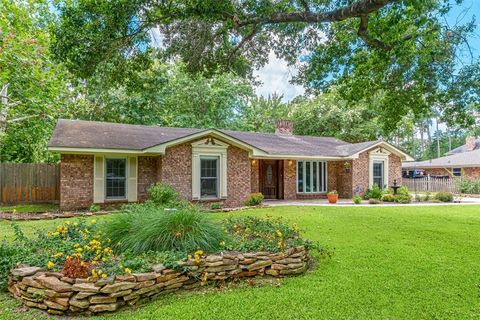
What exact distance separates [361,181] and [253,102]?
17.9 meters

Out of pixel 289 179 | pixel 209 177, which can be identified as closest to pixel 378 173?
pixel 289 179

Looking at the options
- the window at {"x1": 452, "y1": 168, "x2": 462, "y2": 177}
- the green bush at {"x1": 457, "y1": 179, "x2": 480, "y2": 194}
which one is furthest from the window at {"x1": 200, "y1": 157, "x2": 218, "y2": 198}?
the window at {"x1": 452, "y1": 168, "x2": 462, "y2": 177}

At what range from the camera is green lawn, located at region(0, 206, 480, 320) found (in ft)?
12.3

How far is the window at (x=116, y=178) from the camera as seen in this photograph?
13.2 m

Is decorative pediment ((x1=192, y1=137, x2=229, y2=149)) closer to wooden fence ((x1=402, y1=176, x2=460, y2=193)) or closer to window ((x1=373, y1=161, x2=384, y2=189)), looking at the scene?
window ((x1=373, y1=161, x2=384, y2=189))

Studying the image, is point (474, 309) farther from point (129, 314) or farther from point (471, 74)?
point (471, 74)

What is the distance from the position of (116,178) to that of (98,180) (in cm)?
73

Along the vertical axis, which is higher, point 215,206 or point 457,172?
point 457,172

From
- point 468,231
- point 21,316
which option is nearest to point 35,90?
point 21,316

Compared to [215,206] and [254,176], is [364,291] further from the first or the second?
[254,176]

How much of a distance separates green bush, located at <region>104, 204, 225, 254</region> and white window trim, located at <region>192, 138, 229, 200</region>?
7751 millimetres

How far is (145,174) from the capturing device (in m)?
13.8

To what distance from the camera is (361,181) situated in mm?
18406

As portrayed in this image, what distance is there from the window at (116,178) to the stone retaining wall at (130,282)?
914 centimetres
